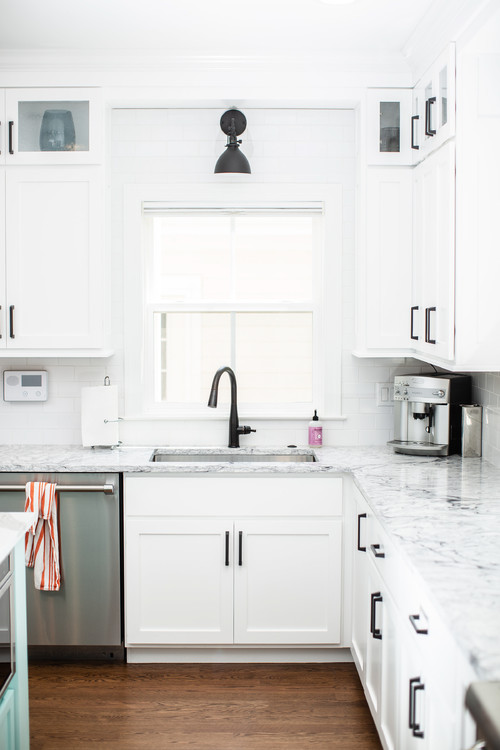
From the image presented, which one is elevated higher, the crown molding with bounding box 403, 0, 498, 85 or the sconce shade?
the crown molding with bounding box 403, 0, 498, 85

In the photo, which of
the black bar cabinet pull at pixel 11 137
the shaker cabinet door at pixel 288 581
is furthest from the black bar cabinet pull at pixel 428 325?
the black bar cabinet pull at pixel 11 137

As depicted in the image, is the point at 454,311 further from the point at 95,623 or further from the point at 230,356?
the point at 95,623

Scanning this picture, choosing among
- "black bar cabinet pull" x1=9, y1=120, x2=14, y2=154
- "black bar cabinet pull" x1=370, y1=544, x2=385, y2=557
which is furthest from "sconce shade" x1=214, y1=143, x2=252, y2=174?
"black bar cabinet pull" x1=370, y1=544, x2=385, y2=557

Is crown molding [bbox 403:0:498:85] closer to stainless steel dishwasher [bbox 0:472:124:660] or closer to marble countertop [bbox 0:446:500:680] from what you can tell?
marble countertop [bbox 0:446:500:680]

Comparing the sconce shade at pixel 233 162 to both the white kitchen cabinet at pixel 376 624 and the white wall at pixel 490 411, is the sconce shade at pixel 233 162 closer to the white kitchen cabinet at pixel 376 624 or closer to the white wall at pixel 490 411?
the white wall at pixel 490 411

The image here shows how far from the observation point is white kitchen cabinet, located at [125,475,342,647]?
3.21 metres

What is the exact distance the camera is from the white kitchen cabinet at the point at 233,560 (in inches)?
126

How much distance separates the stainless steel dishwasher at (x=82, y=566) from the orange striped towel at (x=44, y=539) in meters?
0.04

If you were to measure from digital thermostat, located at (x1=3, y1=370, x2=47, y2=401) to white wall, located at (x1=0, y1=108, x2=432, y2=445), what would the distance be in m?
0.05

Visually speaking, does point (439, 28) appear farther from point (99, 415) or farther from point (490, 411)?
point (99, 415)

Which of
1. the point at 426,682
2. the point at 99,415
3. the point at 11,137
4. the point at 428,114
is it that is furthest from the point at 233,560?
the point at 11,137

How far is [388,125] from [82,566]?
2436 millimetres

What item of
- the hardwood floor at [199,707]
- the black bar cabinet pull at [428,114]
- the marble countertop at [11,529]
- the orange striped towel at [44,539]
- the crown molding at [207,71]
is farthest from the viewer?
the crown molding at [207,71]

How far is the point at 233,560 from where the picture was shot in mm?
3215
